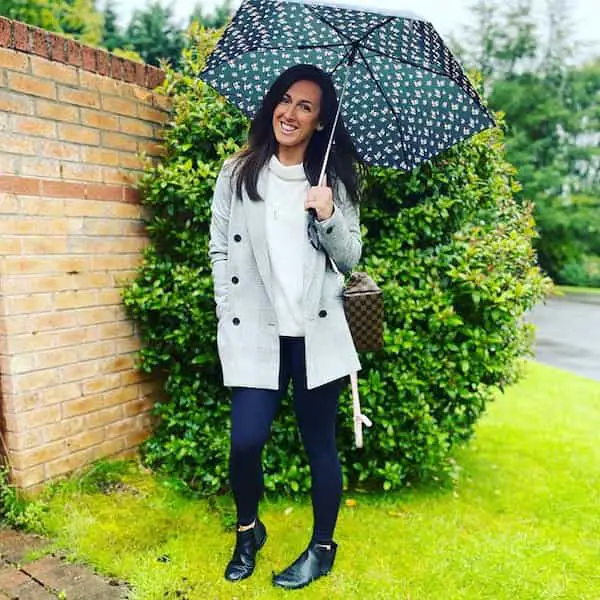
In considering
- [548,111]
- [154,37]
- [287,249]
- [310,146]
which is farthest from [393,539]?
[548,111]

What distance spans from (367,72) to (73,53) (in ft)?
Answer: 4.64

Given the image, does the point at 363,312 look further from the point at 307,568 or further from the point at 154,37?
the point at 154,37

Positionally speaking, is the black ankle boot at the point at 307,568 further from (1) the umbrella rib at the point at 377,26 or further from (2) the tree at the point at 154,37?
(2) the tree at the point at 154,37

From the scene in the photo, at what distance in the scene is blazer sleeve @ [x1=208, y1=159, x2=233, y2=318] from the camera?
222 centimetres

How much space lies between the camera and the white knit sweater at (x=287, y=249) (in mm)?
2094

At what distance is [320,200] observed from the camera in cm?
196

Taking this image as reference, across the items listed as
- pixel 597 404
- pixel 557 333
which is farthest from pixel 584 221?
pixel 597 404

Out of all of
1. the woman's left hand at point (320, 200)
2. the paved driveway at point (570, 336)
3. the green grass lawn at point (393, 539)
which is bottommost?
the paved driveway at point (570, 336)

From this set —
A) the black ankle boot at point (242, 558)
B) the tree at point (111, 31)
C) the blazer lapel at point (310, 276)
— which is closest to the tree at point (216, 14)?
the tree at point (111, 31)

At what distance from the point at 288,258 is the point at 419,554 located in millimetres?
1458

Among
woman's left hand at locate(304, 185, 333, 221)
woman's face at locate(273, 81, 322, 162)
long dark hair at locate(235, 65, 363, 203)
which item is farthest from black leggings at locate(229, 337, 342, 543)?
woman's face at locate(273, 81, 322, 162)

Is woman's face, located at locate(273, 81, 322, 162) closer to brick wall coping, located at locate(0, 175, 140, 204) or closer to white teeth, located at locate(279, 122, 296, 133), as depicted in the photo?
white teeth, located at locate(279, 122, 296, 133)

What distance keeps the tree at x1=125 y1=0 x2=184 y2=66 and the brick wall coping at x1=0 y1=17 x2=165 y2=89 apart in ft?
27.8

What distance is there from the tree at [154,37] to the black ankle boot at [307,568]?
1038 centimetres
